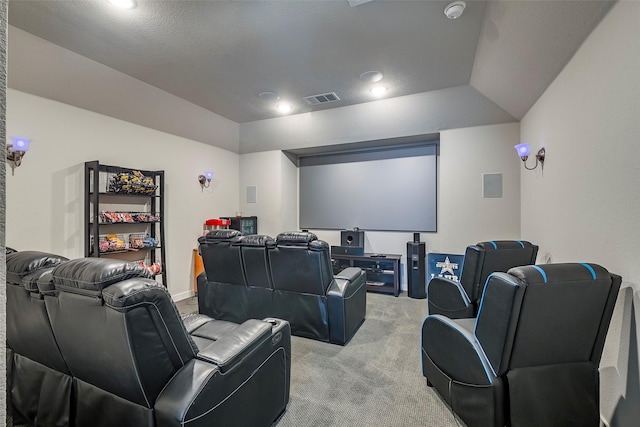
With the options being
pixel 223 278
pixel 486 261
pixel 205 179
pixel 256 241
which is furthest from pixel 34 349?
pixel 205 179

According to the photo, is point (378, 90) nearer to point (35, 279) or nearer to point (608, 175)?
point (608, 175)

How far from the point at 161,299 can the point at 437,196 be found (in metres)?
4.65

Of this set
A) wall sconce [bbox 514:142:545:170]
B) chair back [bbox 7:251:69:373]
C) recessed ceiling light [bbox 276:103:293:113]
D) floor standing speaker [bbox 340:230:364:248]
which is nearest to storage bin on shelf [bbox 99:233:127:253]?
chair back [bbox 7:251:69:373]

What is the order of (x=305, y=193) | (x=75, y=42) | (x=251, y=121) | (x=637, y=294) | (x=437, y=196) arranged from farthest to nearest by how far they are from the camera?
(x=305, y=193), (x=251, y=121), (x=437, y=196), (x=75, y=42), (x=637, y=294)

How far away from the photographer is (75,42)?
2.88 m

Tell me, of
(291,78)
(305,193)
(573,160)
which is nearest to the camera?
(573,160)

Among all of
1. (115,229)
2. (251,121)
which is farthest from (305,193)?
(115,229)

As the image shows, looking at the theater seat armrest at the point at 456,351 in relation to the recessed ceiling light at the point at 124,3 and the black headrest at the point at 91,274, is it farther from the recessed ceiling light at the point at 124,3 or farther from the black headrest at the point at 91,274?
the recessed ceiling light at the point at 124,3

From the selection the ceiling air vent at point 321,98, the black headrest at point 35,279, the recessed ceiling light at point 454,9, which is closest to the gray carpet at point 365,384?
the black headrest at point 35,279

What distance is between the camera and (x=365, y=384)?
2.29 metres

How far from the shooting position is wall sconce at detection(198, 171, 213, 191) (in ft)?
16.5

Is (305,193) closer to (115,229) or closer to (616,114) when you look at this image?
(115,229)

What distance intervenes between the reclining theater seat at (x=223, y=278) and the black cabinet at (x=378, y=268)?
224 cm

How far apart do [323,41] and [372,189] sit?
9.76ft
